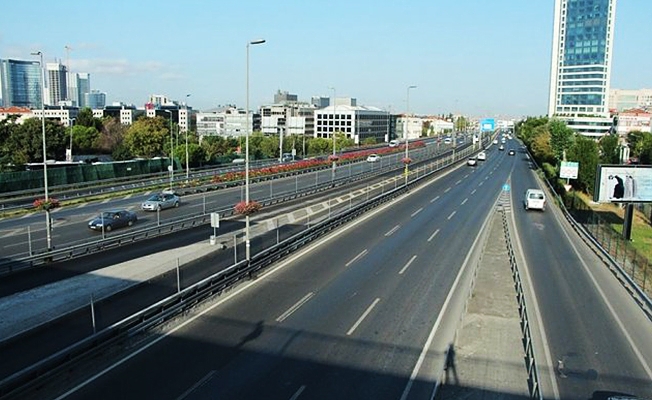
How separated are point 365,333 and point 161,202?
27.5 meters

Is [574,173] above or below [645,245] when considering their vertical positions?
above

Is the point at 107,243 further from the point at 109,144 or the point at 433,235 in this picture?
the point at 109,144

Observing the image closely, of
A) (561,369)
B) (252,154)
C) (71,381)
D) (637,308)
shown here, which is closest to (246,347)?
(71,381)

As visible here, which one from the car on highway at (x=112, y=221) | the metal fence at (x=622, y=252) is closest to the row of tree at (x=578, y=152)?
the metal fence at (x=622, y=252)

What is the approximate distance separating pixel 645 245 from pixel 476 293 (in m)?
19.7

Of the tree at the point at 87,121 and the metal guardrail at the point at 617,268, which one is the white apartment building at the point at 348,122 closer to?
the tree at the point at 87,121

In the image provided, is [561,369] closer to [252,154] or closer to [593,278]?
[593,278]

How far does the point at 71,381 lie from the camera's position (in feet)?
42.9

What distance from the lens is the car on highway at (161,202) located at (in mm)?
39844

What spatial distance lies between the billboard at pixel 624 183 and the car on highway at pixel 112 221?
28.8 metres

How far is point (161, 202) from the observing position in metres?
40.4

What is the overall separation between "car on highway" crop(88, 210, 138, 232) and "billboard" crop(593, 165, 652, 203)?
2877cm

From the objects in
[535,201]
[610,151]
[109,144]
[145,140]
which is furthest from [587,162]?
[109,144]

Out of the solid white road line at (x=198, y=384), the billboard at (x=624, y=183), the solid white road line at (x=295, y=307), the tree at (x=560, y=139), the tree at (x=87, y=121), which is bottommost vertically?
the solid white road line at (x=295, y=307)
